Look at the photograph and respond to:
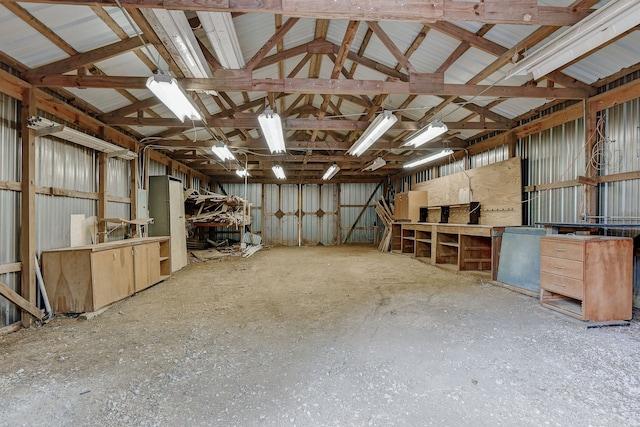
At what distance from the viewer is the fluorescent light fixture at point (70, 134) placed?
3.40 meters

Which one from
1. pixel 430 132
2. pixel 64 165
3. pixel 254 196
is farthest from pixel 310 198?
pixel 64 165

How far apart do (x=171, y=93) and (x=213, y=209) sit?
20.2ft

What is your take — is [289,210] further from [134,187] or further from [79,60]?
[79,60]

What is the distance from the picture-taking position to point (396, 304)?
3.87 meters

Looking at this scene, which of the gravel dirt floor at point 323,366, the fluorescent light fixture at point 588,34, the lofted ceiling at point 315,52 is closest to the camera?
the gravel dirt floor at point 323,366

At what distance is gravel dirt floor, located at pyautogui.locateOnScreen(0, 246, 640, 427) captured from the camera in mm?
1720

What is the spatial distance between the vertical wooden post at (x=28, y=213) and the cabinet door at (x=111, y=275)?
604 mm

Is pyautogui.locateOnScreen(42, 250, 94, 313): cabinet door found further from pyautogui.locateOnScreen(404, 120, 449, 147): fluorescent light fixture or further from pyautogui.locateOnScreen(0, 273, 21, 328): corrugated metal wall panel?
pyautogui.locateOnScreen(404, 120, 449, 147): fluorescent light fixture

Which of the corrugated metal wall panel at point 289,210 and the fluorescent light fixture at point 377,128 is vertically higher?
the fluorescent light fixture at point 377,128

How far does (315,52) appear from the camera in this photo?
4555 millimetres

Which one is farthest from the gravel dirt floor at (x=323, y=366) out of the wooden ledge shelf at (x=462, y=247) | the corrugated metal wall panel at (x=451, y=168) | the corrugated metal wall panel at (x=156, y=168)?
the corrugated metal wall panel at (x=451, y=168)

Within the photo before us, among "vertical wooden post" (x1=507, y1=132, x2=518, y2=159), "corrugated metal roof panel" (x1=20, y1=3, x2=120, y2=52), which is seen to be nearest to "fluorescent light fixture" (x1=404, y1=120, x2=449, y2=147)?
"vertical wooden post" (x1=507, y1=132, x2=518, y2=159)

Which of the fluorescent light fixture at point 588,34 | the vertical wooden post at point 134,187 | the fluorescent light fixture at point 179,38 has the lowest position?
the vertical wooden post at point 134,187

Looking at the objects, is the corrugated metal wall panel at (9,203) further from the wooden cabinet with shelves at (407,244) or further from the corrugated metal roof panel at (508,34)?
the wooden cabinet with shelves at (407,244)
